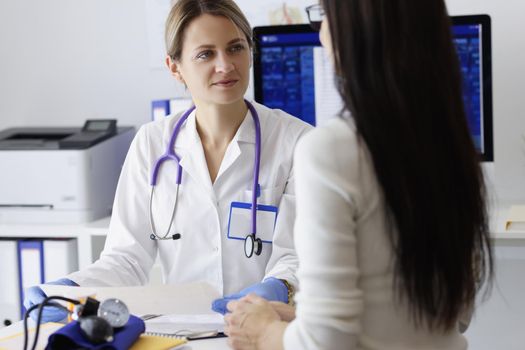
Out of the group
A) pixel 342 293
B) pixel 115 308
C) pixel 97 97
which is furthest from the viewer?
pixel 97 97

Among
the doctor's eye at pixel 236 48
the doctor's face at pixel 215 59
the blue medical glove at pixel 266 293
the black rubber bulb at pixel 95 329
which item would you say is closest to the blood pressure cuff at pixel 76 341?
the black rubber bulb at pixel 95 329

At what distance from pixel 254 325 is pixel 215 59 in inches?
33.9

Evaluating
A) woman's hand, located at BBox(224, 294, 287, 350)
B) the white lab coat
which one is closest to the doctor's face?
the white lab coat

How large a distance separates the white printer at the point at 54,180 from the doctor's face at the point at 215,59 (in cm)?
86

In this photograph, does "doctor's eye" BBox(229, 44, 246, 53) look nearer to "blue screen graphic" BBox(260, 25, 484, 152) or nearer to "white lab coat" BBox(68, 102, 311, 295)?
"white lab coat" BBox(68, 102, 311, 295)

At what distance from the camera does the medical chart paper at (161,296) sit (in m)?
1.48

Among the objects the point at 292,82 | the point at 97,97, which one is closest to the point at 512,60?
the point at 292,82

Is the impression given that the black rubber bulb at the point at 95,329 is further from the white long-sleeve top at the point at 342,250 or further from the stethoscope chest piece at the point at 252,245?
the stethoscope chest piece at the point at 252,245

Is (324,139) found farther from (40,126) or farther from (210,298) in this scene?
(40,126)

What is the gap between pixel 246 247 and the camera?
188 centimetres

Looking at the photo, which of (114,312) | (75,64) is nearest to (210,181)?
(114,312)

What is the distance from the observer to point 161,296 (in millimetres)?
1501

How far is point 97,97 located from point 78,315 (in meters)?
1.91

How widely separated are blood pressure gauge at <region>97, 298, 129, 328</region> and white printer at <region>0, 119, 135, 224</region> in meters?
1.40
